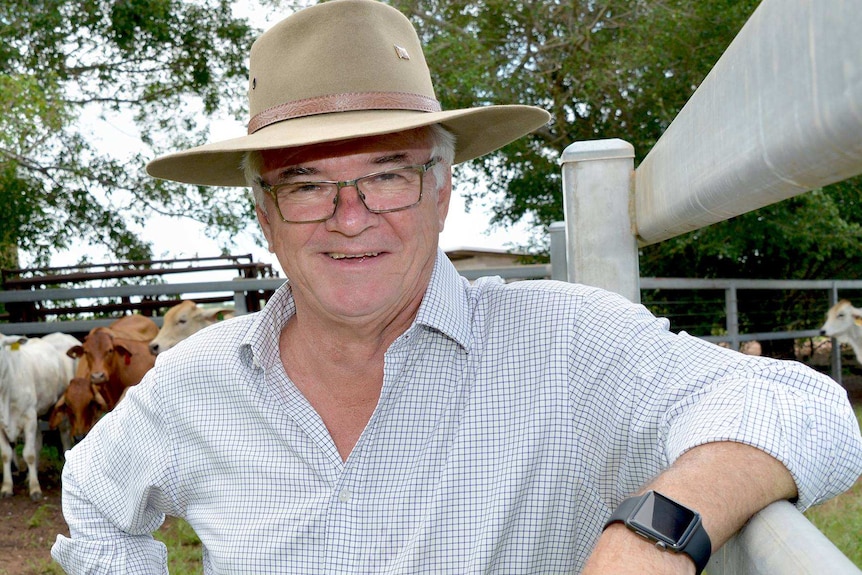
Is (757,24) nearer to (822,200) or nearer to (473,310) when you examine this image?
(473,310)

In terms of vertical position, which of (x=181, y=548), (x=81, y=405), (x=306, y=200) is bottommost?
(x=181, y=548)

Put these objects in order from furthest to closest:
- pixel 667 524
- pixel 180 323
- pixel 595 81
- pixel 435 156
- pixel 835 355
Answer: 1. pixel 835 355
2. pixel 595 81
3. pixel 180 323
4. pixel 435 156
5. pixel 667 524

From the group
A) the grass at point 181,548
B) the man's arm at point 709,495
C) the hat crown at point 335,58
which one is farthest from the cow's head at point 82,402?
the man's arm at point 709,495

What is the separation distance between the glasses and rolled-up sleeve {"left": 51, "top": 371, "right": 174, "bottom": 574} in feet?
1.69

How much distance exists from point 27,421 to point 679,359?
8.21 metres

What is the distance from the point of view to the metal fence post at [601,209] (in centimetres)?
192

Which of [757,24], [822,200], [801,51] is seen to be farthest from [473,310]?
[822,200]

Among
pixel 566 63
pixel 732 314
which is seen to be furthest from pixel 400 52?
pixel 566 63

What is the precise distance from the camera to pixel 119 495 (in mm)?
2119

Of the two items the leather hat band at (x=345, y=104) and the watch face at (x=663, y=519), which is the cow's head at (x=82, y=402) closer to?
the leather hat band at (x=345, y=104)

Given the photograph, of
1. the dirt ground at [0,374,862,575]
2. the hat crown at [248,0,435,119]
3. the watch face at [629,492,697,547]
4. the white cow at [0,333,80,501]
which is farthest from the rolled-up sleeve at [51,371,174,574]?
the white cow at [0,333,80,501]

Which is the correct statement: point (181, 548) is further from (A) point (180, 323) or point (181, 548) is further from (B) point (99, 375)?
(A) point (180, 323)

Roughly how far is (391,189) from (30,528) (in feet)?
20.2

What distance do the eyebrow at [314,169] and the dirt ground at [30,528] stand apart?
15.0 ft
